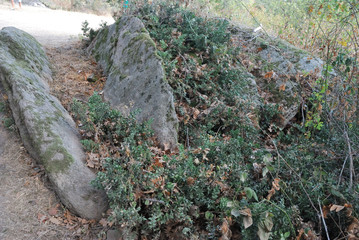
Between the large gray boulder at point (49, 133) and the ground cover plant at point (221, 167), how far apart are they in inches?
9.0

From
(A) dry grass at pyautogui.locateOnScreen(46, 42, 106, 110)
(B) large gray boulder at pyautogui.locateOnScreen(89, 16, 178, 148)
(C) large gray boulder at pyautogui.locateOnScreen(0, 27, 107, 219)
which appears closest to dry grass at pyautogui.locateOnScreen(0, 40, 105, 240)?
(C) large gray boulder at pyautogui.locateOnScreen(0, 27, 107, 219)

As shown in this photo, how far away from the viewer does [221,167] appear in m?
3.35

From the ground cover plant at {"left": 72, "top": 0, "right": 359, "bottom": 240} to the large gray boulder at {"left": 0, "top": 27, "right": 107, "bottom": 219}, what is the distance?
0.23 meters

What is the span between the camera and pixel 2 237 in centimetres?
291

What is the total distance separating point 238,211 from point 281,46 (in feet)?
17.2

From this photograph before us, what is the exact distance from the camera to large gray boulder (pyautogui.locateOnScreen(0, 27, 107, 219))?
330cm

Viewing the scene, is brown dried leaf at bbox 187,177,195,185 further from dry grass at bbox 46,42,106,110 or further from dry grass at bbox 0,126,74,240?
dry grass at bbox 46,42,106,110

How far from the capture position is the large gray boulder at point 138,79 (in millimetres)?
4246

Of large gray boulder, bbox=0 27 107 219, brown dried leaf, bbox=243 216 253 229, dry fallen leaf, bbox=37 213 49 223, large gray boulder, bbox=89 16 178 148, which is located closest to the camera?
brown dried leaf, bbox=243 216 253 229

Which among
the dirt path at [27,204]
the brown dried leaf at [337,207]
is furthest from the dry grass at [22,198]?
the brown dried leaf at [337,207]

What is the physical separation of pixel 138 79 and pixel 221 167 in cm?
221

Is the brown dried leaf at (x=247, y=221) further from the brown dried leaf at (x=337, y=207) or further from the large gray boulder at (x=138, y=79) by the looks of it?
the large gray boulder at (x=138, y=79)

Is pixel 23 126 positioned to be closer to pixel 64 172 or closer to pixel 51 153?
pixel 51 153

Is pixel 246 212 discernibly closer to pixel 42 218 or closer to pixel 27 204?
pixel 42 218
